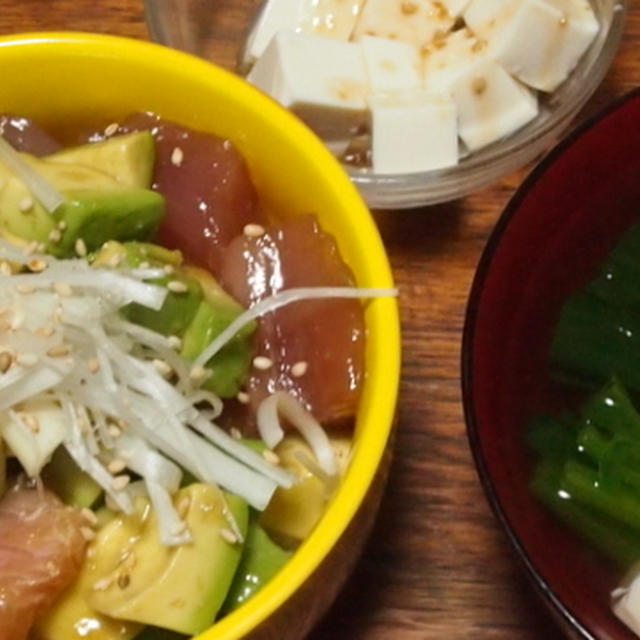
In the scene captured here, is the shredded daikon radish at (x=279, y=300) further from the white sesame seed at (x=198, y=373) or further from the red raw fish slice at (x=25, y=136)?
the red raw fish slice at (x=25, y=136)

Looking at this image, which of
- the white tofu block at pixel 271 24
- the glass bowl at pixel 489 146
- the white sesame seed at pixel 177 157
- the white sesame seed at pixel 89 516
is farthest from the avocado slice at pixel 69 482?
the white tofu block at pixel 271 24

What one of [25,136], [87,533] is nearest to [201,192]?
[25,136]

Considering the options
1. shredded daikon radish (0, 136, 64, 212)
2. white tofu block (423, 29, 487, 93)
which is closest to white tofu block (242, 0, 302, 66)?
white tofu block (423, 29, 487, 93)

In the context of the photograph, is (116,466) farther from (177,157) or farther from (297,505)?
(177,157)

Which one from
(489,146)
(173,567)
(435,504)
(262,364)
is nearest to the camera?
(173,567)

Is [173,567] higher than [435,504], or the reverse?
[173,567]

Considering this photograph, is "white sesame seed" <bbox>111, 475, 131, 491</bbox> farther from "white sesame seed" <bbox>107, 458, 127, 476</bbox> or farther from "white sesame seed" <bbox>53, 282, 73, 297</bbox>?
"white sesame seed" <bbox>53, 282, 73, 297</bbox>
